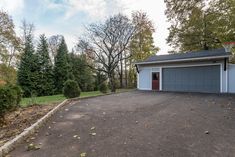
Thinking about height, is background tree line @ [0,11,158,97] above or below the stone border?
above

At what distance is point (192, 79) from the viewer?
14.8 m

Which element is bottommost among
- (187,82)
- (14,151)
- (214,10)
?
(14,151)

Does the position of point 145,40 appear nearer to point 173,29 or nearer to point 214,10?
point 173,29

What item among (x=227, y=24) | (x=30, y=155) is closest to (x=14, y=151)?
(x=30, y=155)

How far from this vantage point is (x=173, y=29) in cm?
2228

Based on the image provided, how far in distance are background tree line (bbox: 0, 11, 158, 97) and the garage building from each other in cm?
835

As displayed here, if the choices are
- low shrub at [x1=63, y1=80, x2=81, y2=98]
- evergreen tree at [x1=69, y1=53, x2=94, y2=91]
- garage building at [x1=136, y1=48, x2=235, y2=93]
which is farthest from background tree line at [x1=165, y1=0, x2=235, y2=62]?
evergreen tree at [x1=69, y1=53, x2=94, y2=91]

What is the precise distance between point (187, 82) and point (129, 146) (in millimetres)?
12454

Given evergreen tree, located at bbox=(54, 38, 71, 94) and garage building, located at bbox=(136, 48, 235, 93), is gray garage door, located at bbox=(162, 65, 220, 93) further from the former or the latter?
evergreen tree, located at bbox=(54, 38, 71, 94)

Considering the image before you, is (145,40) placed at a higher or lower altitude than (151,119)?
higher

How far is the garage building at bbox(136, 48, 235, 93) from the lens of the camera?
1320 cm

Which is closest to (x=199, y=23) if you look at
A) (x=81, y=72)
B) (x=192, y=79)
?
(x=192, y=79)

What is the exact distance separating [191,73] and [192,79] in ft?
1.55

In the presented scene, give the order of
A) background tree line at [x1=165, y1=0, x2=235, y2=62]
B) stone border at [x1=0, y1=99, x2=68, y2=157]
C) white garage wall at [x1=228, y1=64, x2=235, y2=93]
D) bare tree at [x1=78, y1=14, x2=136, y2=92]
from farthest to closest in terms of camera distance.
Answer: bare tree at [x1=78, y1=14, x2=136, y2=92] → background tree line at [x1=165, y1=0, x2=235, y2=62] → white garage wall at [x1=228, y1=64, x2=235, y2=93] → stone border at [x1=0, y1=99, x2=68, y2=157]
